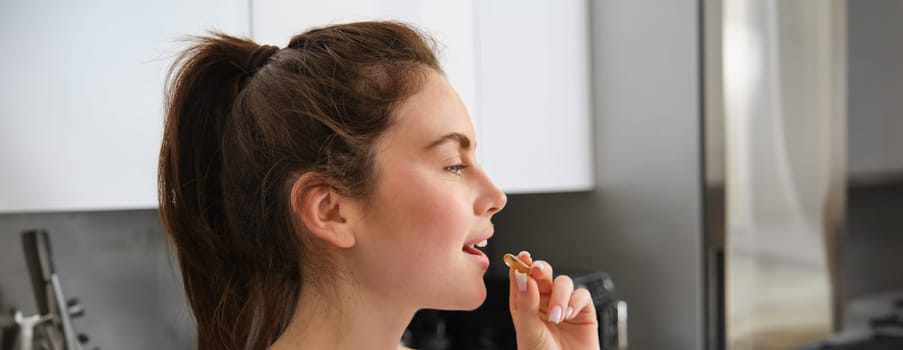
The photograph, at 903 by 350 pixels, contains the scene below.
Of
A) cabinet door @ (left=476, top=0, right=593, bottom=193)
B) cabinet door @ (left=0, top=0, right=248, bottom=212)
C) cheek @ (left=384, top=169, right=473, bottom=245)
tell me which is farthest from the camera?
cabinet door @ (left=476, top=0, right=593, bottom=193)

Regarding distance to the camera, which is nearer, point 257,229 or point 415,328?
point 257,229

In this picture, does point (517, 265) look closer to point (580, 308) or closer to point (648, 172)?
point (580, 308)

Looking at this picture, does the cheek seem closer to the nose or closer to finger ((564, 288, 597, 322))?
the nose

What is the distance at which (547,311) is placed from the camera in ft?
2.74

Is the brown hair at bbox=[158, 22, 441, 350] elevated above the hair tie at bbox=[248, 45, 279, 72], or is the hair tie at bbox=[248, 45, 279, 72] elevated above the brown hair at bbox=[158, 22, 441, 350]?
the hair tie at bbox=[248, 45, 279, 72]

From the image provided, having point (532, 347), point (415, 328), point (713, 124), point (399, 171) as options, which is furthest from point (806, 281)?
point (399, 171)

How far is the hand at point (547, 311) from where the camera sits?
0.80 meters

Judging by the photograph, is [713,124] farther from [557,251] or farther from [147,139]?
Answer: [147,139]

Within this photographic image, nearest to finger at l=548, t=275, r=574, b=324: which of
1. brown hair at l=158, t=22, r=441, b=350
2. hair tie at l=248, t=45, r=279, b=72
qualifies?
brown hair at l=158, t=22, r=441, b=350

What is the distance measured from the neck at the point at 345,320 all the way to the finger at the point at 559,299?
0.42 feet

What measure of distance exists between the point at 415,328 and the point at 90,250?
0.63m

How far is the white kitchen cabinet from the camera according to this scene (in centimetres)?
145

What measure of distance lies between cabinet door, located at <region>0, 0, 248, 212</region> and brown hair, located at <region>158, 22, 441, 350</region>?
0.25 m

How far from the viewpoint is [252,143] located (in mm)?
757
